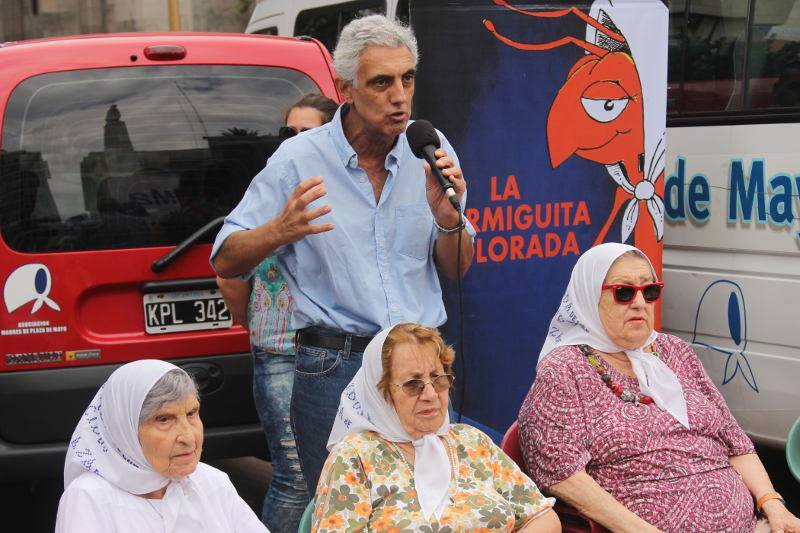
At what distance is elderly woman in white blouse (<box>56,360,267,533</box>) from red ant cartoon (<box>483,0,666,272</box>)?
2.13 m

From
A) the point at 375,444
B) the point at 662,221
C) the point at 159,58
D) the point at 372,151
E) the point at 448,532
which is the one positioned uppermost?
the point at 159,58

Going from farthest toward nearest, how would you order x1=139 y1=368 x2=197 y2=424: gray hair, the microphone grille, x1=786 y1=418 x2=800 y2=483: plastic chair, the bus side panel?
the bus side panel
x1=786 y1=418 x2=800 y2=483: plastic chair
the microphone grille
x1=139 y1=368 x2=197 y2=424: gray hair

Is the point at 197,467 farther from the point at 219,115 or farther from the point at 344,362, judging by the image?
the point at 219,115

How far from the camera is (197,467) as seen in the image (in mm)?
3396

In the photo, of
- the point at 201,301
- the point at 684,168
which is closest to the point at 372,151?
the point at 201,301

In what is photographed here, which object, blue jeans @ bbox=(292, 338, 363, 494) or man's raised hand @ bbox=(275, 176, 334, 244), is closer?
man's raised hand @ bbox=(275, 176, 334, 244)

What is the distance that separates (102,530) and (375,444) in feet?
2.48

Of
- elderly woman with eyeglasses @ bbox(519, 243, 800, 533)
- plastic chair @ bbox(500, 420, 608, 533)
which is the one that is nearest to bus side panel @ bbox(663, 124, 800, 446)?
elderly woman with eyeglasses @ bbox(519, 243, 800, 533)

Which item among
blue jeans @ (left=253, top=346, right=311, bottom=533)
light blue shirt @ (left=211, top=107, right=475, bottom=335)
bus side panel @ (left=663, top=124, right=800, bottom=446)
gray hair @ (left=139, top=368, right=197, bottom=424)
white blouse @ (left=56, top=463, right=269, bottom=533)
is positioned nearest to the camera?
white blouse @ (left=56, top=463, right=269, bottom=533)

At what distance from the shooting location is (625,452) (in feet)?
12.5

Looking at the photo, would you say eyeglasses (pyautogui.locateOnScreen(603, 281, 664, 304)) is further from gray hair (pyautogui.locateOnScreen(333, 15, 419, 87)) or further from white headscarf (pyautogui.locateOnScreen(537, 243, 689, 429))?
gray hair (pyautogui.locateOnScreen(333, 15, 419, 87))

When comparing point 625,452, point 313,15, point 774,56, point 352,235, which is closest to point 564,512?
point 625,452

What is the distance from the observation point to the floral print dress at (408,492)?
10.7 ft

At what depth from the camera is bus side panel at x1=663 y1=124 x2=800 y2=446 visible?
5.11 m
